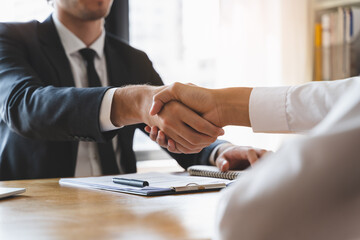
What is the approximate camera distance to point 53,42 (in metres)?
1.82

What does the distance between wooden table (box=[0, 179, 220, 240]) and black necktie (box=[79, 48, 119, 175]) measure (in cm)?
64

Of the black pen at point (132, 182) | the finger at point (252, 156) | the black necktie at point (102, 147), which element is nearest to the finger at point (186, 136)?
the finger at point (252, 156)

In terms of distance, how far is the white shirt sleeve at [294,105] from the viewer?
3.37 ft

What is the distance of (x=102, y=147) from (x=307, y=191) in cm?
142

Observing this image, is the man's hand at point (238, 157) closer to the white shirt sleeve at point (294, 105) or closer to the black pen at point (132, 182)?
the white shirt sleeve at point (294, 105)

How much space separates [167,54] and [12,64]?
135 centimetres

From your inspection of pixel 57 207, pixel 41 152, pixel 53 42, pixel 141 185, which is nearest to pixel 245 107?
pixel 141 185

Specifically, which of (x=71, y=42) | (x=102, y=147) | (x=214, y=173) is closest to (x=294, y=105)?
(x=214, y=173)

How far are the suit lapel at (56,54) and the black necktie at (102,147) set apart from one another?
0.26 ft

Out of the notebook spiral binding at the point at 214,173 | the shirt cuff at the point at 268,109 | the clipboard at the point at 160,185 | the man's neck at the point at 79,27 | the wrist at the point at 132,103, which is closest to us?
the clipboard at the point at 160,185

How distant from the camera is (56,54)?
1.79 meters

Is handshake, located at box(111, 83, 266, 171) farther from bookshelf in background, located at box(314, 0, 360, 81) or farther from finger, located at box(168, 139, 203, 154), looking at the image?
bookshelf in background, located at box(314, 0, 360, 81)

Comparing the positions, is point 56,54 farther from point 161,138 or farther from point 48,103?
point 161,138

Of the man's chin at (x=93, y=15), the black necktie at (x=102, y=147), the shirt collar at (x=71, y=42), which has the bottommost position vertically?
the black necktie at (x=102, y=147)
